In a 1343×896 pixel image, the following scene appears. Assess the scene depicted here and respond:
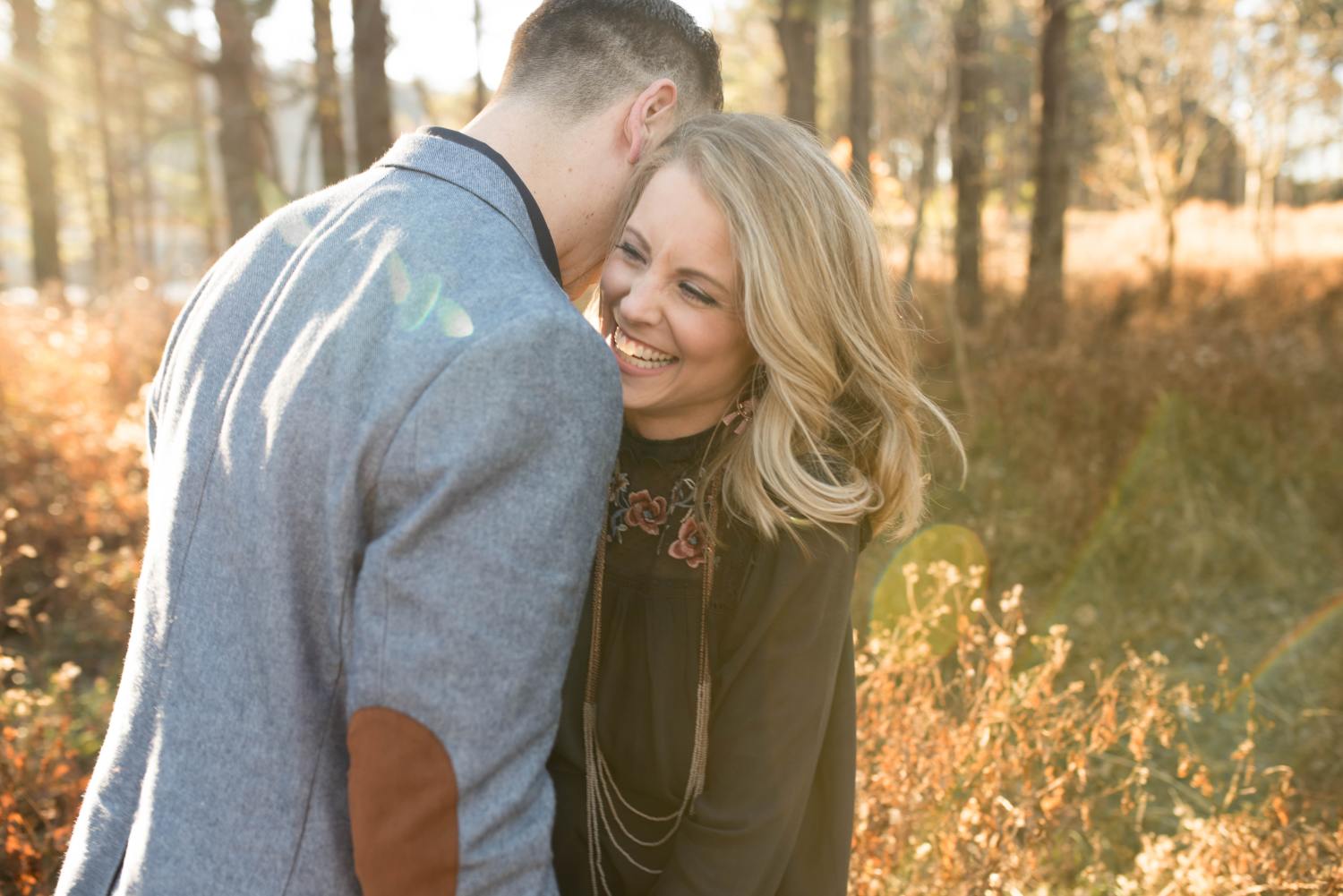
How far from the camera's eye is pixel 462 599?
3.53ft

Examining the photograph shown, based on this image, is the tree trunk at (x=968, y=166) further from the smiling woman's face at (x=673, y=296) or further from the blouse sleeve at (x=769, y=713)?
the blouse sleeve at (x=769, y=713)

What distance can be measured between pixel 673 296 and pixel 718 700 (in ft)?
2.17

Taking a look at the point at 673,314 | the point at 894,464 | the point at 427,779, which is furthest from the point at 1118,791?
the point at 427,779

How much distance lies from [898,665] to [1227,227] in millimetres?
23746

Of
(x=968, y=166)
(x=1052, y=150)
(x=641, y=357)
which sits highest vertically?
(x=1052, y=150)

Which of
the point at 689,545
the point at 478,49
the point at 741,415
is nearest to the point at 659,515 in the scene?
the point at 689,545

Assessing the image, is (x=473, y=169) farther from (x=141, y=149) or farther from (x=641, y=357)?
(x=141, y=149)

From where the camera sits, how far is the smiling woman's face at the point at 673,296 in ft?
5.64

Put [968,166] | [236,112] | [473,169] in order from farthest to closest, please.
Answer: [968,166] → [236,112] → [473,169]

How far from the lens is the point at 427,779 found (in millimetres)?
1091

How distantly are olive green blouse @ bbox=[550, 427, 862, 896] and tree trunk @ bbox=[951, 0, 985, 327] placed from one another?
27.9 ft

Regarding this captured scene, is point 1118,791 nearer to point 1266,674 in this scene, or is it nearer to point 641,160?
point 1266,674

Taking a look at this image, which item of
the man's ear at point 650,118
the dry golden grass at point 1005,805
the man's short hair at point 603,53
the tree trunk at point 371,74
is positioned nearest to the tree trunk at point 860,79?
the tree trunk at point 371,74

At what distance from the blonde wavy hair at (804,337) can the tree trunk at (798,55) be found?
7073mm
